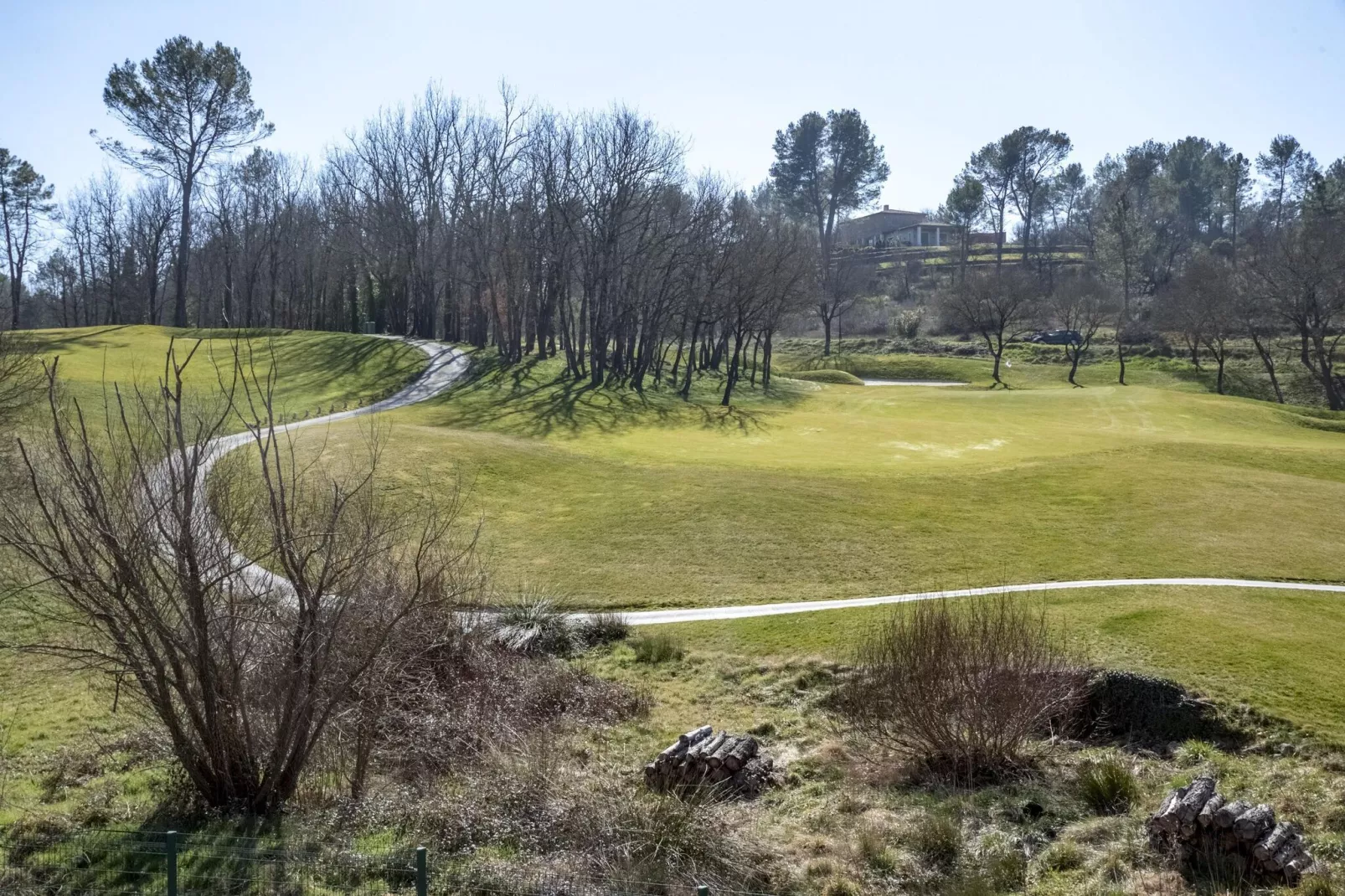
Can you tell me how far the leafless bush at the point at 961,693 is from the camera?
518 inches

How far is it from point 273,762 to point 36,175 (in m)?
83.3

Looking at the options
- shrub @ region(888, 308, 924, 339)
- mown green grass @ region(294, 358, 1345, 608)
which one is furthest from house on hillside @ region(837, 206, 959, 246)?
mown green grass @ region(294, 358, 1345, 608)

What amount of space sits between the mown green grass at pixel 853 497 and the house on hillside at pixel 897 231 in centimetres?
9466

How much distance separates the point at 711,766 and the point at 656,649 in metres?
6.72

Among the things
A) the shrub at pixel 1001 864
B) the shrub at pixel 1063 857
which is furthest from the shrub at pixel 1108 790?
the shrub at pixel 1001 864

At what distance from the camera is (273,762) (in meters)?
11.0

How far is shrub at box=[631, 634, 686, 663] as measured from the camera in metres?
19.5

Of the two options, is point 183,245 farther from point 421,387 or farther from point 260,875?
point 260,875

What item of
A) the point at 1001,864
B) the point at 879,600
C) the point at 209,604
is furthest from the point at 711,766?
the point at 879,600

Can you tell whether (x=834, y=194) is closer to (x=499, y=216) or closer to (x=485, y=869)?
(x=499, y=216)

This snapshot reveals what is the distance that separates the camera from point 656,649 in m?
19.7

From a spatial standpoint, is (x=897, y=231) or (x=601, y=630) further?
(x=897, y=231)

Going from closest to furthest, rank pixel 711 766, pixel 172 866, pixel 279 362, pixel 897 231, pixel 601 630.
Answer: pixel 172 866 → pixel 711 766 → pixel 601 630 → pixel 279 362 → pixel 897 231

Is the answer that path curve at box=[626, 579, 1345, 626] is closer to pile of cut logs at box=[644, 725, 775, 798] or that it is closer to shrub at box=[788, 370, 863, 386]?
pile of cut logs at box=[644, 725, 775, 798]
